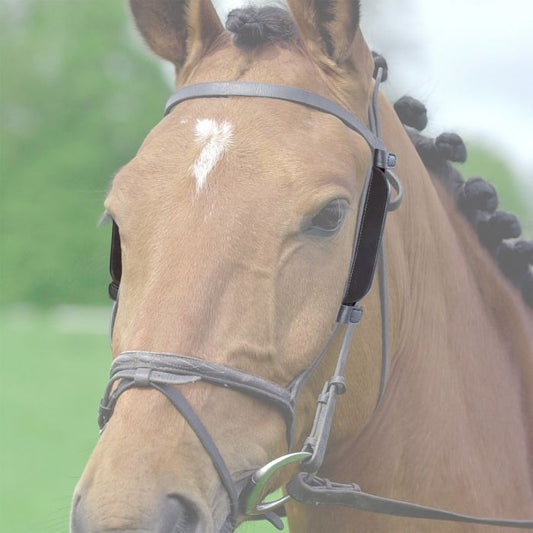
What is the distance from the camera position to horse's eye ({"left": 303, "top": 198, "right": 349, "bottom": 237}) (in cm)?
288

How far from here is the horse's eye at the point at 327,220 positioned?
9.45 feet

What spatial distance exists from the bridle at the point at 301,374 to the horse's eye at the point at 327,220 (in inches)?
6.3

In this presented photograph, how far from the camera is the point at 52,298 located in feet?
142

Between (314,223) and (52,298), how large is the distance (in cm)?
4188

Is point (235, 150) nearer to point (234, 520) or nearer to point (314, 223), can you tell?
point (314, 223)

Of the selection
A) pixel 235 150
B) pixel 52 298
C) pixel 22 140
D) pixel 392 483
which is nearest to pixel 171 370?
pixel 235 150

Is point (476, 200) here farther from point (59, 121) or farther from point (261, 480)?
point (59, 121)

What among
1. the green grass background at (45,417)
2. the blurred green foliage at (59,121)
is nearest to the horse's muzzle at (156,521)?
the green grass background at (45,417)

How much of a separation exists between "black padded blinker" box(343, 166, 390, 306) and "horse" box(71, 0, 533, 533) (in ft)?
0.13

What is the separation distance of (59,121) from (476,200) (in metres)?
45.3

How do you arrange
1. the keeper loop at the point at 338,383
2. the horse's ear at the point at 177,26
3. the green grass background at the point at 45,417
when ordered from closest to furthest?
the keeper loop at the point at 338,383 < the horse's ear at the point at 177,26 < the green grass background at the point at 45,417

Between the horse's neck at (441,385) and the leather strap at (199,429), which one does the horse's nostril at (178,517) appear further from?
the horse's neck at (441,385)

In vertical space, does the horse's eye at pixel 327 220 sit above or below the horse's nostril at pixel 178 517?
above

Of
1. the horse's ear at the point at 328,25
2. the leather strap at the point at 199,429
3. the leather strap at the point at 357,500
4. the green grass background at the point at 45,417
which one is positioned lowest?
the green grass background at the point at 45,417
